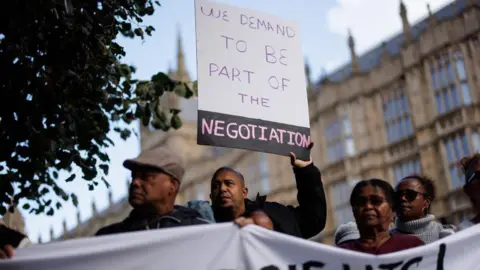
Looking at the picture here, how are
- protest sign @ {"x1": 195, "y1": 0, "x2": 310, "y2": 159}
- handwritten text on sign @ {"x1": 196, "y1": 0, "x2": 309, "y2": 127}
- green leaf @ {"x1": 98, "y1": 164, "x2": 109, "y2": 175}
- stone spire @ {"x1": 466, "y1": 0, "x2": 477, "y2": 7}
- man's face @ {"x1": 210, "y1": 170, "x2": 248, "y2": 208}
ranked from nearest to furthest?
man's face @ {"x1": 210, "y1": 170, "x2": 248, "y2": 208} → protest sign @ {"x1": 195, "y1": 0, "x2": 310, "y2": 159} → handwritten text on sign @ {"x1": 196, "y1": 0, "x2": 309, "y2": 127} → green leaf @ {"x1": 98, "y1": 164, "x2": 109, "y2": 175} → stone spire @ {"x1": 466, "y1": 0, "x2": 477, "y2": 7}

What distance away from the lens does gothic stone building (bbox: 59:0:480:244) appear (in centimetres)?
2156

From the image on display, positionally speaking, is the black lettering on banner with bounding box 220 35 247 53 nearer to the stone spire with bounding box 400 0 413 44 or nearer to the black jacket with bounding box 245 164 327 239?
the black jacket with bounding box 245 164 327 239

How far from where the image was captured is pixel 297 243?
3.80m

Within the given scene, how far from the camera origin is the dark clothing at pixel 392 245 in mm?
4004

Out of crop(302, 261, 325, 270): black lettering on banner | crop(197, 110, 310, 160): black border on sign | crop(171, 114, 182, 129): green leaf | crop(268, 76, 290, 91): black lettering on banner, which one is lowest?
crop(302, 261, 325, 270): black lettering on banner

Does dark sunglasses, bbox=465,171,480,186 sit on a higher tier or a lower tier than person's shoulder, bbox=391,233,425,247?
higher

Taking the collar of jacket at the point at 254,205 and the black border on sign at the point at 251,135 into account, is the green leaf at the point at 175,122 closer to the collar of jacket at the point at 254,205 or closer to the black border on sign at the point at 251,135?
the black border on sign at the point at 251,135

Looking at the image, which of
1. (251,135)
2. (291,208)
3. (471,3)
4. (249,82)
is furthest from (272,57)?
(471,3)

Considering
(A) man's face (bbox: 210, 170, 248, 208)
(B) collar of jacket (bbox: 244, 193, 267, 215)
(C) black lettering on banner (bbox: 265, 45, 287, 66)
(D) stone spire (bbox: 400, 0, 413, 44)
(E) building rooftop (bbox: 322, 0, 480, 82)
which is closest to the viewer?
(A) man's face (bbox: 210, 170, 248, 208)

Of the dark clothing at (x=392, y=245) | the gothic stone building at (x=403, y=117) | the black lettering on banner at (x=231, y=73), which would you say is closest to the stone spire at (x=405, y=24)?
the gothic stone building at (x=403, y=117)

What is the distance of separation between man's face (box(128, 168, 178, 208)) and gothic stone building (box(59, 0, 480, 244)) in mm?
18241

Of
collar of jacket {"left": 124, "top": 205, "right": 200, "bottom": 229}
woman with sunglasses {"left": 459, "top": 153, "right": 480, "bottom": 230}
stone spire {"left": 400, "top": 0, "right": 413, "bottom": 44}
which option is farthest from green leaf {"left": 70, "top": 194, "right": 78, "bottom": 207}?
stone spire {"left": 400, "top": 0, "right": 413, "bottom": 44}

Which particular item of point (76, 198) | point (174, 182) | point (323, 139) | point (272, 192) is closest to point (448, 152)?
point (323, 139)

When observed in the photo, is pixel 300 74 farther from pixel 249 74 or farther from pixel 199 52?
pixel 199 52
